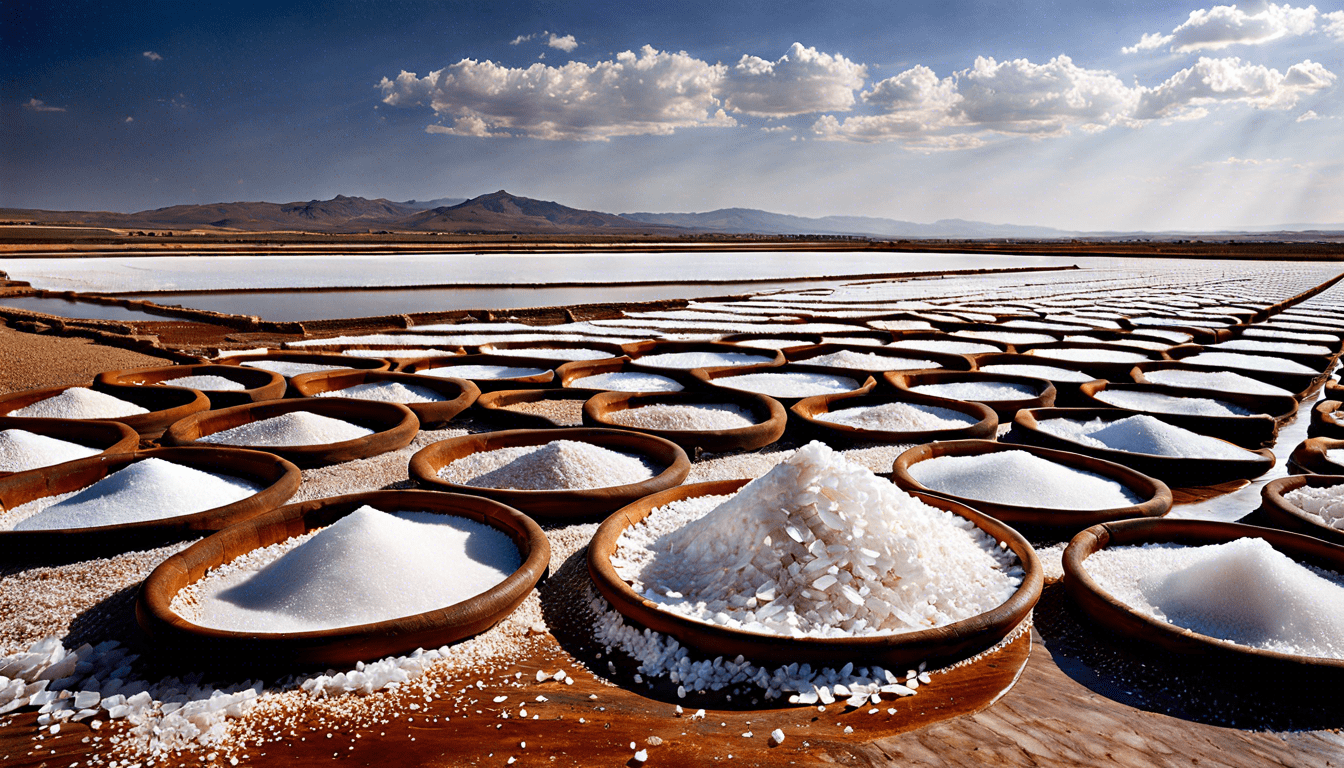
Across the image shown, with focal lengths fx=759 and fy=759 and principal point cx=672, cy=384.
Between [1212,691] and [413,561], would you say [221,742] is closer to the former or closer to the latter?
[413,561]

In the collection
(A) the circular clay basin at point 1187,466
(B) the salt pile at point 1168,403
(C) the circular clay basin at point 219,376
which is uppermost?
(C) the circular clay basin at point 219,376

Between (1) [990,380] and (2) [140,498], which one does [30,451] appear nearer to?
(2) [140,498]

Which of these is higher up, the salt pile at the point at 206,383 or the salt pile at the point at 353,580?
the salt pile at the point at 206,383

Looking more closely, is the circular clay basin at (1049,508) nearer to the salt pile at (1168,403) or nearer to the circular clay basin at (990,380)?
the circular clay basin at (990,380)

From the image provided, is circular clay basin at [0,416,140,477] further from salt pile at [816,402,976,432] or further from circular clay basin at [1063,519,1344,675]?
circular clay basin at [1063,519,1344,675]

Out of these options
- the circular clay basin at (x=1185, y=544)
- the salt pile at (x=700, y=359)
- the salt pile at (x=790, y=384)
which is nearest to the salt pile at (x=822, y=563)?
the circular clay basin at (x=1185, y=544)

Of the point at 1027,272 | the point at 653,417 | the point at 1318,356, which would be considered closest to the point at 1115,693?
the point at 653,417
